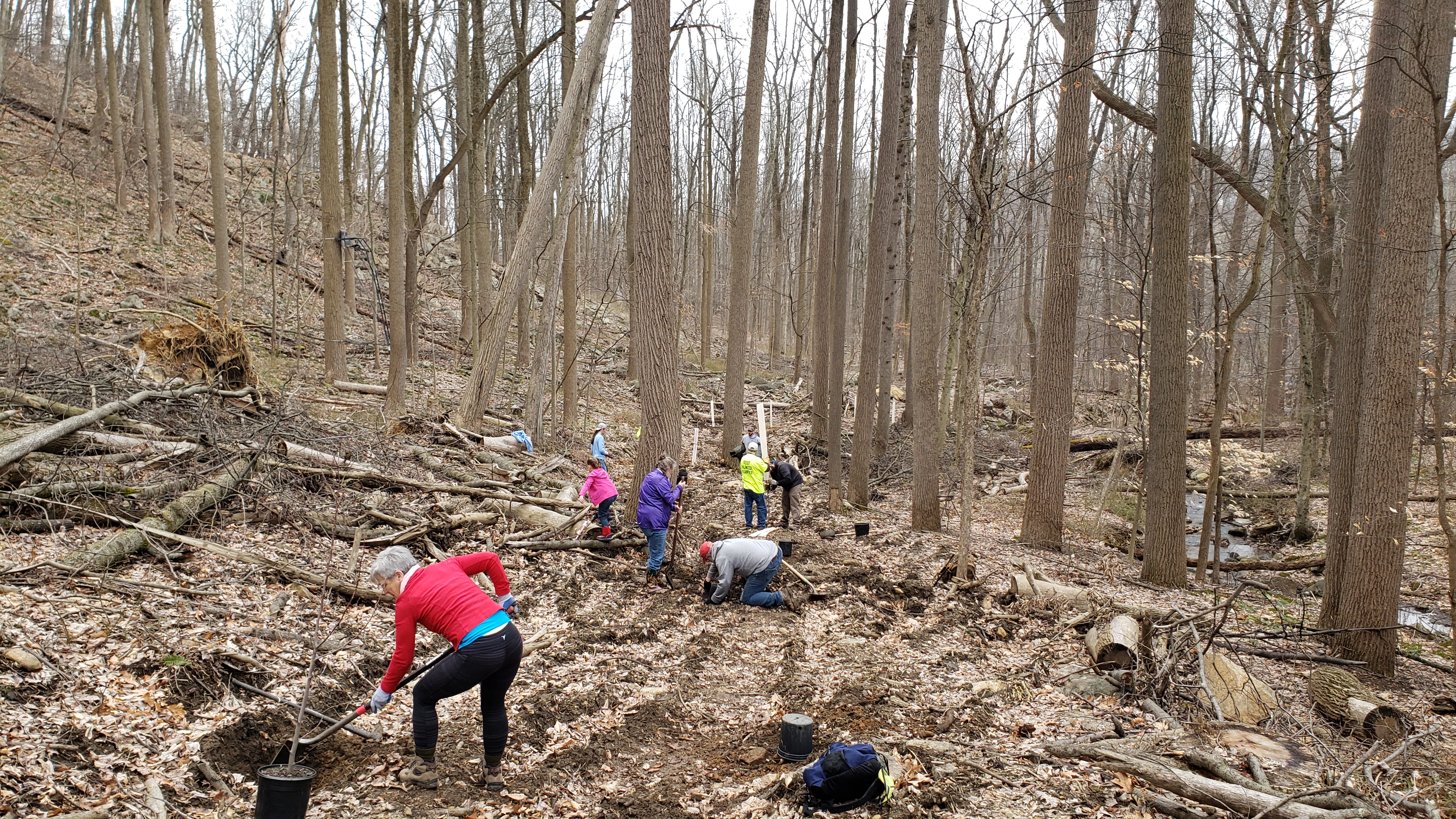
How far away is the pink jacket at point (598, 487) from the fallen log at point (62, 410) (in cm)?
445

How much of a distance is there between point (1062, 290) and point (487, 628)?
891 cm

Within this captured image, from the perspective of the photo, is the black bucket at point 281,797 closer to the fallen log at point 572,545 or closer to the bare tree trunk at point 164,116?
the fallen log at point 572,545

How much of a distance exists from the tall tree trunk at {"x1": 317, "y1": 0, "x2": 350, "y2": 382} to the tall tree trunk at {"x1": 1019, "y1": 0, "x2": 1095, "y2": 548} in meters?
11.0

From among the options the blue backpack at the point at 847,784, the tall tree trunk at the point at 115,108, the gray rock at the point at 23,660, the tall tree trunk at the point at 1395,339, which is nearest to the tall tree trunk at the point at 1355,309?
the tall tree trunk at the point at 1395,339

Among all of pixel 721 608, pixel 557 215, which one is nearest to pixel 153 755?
pixel 721 608

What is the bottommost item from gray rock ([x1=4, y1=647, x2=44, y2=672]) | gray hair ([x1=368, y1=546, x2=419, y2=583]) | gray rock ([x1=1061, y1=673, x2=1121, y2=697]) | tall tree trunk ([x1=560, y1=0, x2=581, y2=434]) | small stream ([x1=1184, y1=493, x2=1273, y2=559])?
small stream ([x1=1184, y1=493, x2=1273, y2=559])

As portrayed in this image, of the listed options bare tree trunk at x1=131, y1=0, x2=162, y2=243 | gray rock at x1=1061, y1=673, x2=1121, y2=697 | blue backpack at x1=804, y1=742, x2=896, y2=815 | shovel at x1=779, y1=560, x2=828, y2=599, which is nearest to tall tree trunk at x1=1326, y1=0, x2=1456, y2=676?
gray rock at x1=1061, y1=673, x2=1121, y2=697

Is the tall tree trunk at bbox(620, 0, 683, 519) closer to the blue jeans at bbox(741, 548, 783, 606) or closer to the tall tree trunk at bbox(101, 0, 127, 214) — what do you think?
the blue jeans at bbox(741, 548, 783, 606)

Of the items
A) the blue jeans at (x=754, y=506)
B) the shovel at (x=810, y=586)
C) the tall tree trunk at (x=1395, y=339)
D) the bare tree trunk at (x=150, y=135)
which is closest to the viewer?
the tall tree trunk at (x=1395, y=339)

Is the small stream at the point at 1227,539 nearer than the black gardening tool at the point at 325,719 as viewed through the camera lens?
No

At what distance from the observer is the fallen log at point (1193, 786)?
13.0ft

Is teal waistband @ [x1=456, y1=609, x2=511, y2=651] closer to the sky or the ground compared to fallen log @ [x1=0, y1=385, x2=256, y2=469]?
closer to the ground

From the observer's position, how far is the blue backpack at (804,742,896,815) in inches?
164

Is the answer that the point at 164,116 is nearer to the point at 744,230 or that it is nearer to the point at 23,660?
the point at 744,230
